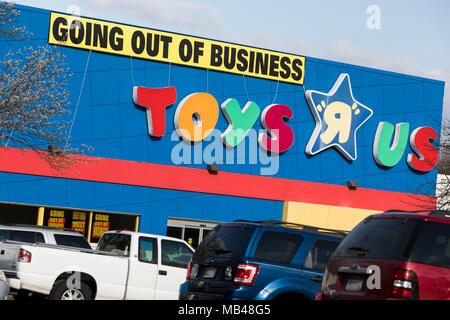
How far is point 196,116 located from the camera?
2900cm

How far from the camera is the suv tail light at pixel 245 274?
1108 cm

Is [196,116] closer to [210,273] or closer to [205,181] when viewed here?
[205,181]

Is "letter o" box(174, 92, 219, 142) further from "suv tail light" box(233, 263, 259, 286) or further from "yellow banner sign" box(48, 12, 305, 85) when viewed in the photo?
"suv tail light" box(233, 263, 259, 286)

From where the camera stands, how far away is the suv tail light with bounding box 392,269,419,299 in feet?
26.6

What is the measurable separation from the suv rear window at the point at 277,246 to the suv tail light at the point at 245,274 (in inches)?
9.0

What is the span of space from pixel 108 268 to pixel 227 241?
3762 millimetres

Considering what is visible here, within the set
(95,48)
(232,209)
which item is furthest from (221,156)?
(95,48)

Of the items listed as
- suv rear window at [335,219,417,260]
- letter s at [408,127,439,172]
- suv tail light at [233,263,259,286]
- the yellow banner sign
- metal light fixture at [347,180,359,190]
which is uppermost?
the yellow banner sign

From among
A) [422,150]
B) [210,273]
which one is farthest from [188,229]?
[210,273]

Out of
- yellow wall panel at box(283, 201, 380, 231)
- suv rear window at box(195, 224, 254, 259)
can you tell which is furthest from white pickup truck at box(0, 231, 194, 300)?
yellow wall panel at box(283, 201, 380, 231)

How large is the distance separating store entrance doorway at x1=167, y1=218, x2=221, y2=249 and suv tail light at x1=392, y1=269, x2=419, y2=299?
20.6m

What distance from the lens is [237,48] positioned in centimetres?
2953
